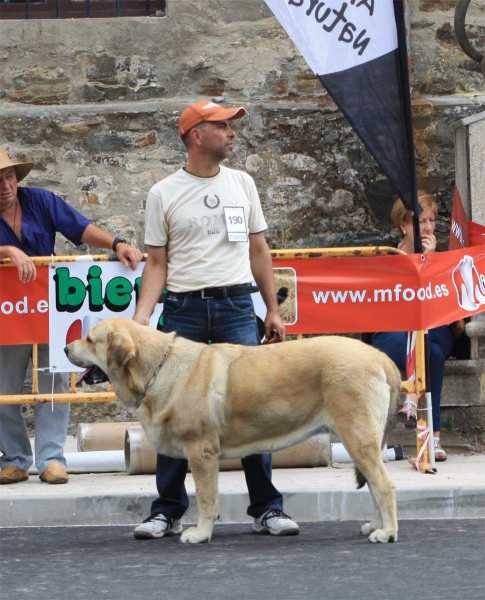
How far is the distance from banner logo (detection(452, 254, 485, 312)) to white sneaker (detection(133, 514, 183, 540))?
2.96 m

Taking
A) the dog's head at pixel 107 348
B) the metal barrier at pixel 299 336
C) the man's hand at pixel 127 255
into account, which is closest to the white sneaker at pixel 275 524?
the dog's head at pixel 107 348

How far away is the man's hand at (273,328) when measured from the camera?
251 inches

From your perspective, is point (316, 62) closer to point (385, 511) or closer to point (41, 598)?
point (385, 511)

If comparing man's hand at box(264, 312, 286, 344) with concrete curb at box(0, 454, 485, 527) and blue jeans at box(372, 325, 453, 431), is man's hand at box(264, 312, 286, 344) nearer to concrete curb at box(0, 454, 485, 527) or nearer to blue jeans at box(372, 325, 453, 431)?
concrete curb at box(0, 454, 485, 527)

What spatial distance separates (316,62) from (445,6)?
3344mm

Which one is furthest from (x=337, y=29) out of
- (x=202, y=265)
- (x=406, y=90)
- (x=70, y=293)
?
(x=70, y=293)

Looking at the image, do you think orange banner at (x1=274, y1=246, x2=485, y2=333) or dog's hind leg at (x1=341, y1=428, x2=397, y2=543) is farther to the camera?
orange banner at (x1=274, y1=246, x2=485, y2=333)

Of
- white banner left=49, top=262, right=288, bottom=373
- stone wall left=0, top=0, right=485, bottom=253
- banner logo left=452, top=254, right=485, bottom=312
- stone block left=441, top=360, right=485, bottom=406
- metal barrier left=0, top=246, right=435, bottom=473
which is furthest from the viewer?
stone wall left=0, top=0, right=485, bottom=253

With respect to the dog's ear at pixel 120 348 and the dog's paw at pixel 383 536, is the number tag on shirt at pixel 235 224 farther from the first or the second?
the dog's paw at pixel 383 536

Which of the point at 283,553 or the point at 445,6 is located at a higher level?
Result: the point at 445,6

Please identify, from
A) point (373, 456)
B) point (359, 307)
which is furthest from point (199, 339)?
point (359, 307)

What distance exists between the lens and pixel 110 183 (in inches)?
398

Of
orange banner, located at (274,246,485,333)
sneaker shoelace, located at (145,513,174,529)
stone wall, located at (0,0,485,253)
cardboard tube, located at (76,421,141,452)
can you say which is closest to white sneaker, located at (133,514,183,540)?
sneaker shoelace, located at (145,513,174,529)

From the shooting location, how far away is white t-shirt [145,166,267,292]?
6.12 metres
